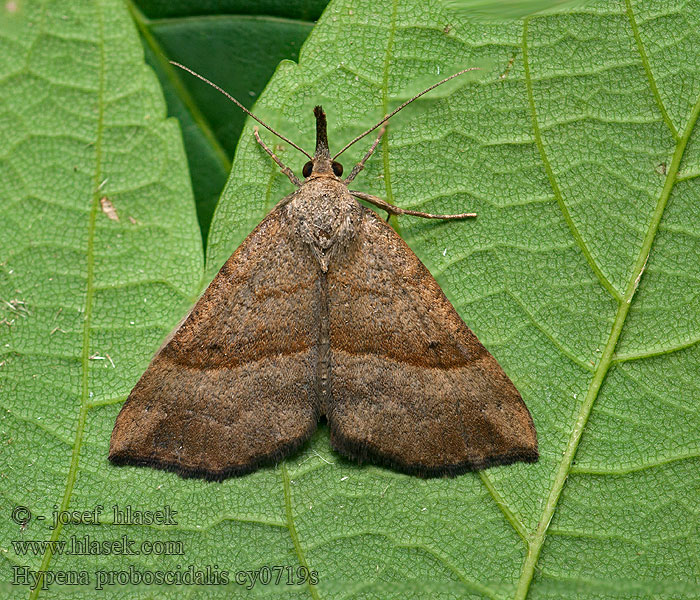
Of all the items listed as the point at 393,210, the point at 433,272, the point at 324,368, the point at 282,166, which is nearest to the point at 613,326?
the point at 433,272

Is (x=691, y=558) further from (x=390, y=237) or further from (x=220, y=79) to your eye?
(x=220, y=79)

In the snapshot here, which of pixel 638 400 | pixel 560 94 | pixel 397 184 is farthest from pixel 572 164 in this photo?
pixel 638 400

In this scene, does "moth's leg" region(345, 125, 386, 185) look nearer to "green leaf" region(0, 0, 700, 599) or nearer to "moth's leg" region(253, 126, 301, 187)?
"green leaf" region(0, 0, 700, 599)

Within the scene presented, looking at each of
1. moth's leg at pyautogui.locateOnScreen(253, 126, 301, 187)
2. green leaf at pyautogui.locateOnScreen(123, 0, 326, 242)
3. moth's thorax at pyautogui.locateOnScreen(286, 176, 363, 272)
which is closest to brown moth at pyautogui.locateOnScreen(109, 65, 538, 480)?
moth's thorax at pyautogui.locateOnScreen(286, 176, 363, 272)

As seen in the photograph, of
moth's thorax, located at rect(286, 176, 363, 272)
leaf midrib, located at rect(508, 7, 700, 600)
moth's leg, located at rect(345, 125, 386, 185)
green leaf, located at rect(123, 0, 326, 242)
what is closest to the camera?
leaf midrib, located at rect(508, 7, 700, 600)

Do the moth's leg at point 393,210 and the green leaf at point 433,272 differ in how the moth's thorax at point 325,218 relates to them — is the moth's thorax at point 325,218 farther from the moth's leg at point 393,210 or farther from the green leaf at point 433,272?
the green leaf at point 433,272

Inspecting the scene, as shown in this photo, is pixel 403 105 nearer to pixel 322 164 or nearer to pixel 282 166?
pixel 322 164
